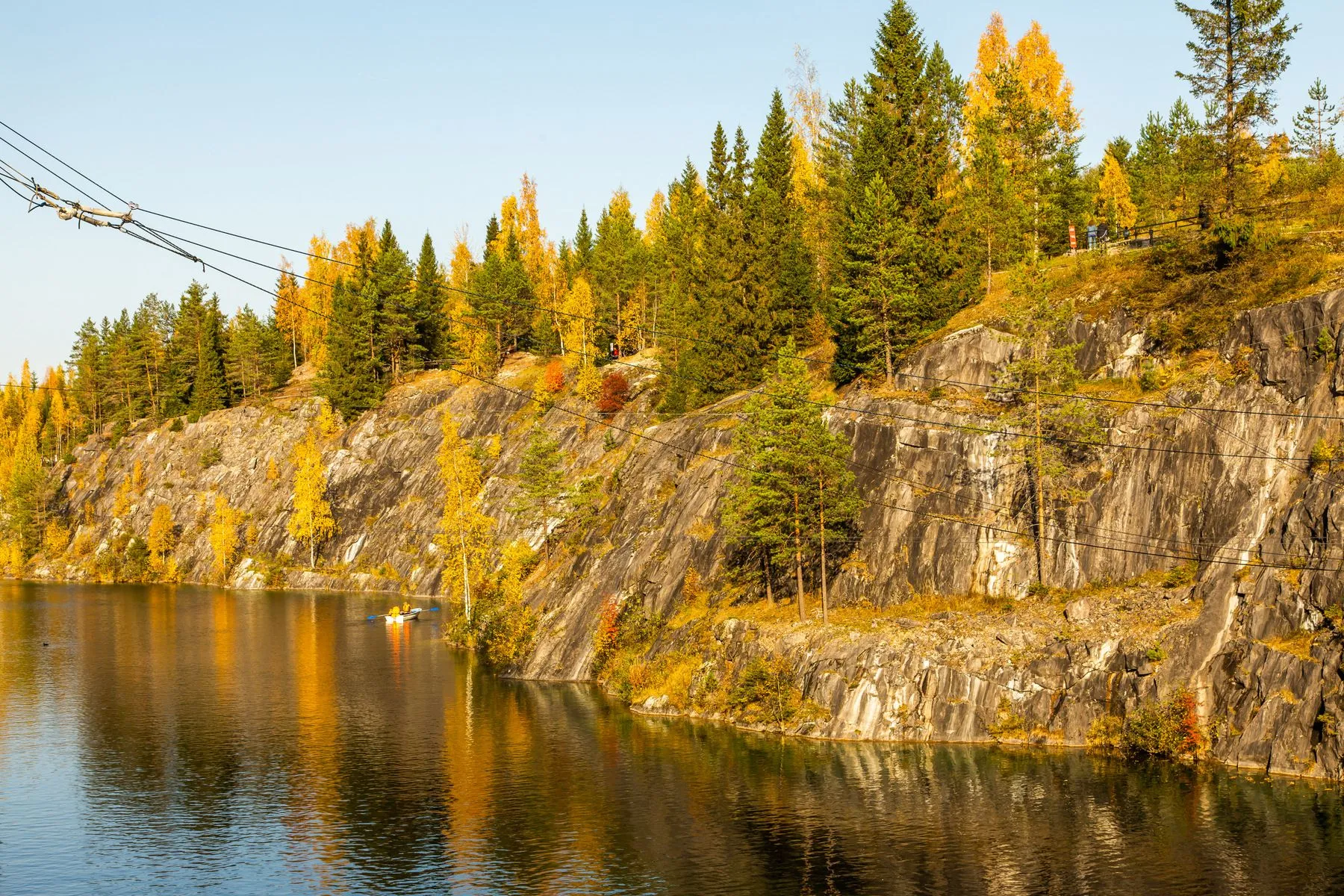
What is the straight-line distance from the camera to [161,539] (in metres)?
142

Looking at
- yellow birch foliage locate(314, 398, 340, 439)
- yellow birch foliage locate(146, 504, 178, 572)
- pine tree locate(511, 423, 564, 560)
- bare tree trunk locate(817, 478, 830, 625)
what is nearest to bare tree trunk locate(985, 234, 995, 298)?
bare tree trunk locate(817, 478, 830, 625)

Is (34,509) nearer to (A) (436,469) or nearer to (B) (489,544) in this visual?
(A) (436,469)

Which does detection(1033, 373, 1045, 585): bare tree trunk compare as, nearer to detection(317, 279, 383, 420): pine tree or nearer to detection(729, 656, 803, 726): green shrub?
detection(729, 656, 803, 726): green shrub

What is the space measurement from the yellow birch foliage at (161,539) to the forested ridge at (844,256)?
64.2ft

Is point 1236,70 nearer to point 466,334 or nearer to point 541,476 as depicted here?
point 541,476

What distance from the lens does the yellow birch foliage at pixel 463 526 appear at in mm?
89688

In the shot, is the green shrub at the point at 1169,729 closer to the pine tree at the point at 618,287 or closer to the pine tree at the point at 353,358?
the pine tree at the point at 618,287

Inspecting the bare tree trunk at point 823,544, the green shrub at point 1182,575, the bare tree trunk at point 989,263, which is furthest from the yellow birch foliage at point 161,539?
the green shrub at point 1182,575

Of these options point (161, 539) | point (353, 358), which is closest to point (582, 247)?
point (353, 358)

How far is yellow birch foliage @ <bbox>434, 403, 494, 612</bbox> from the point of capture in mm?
89688

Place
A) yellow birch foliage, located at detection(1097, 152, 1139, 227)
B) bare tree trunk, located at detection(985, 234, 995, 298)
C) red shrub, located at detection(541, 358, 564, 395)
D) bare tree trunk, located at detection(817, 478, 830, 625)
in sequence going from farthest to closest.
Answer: red shrub, located at detection(541, 358, 564, 395)
yellow birch foliage, located at detection(1097, 152, 1139, 227)
bare tree trunk, located at detection(985, 234, 995, 298)
bare tree trunk, located at detection(817, 478, 830, 625)

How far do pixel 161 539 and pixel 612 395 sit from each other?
7065 cm

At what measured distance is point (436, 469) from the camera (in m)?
129

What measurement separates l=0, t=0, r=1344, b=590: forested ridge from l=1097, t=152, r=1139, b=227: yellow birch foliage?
24 centimetres
